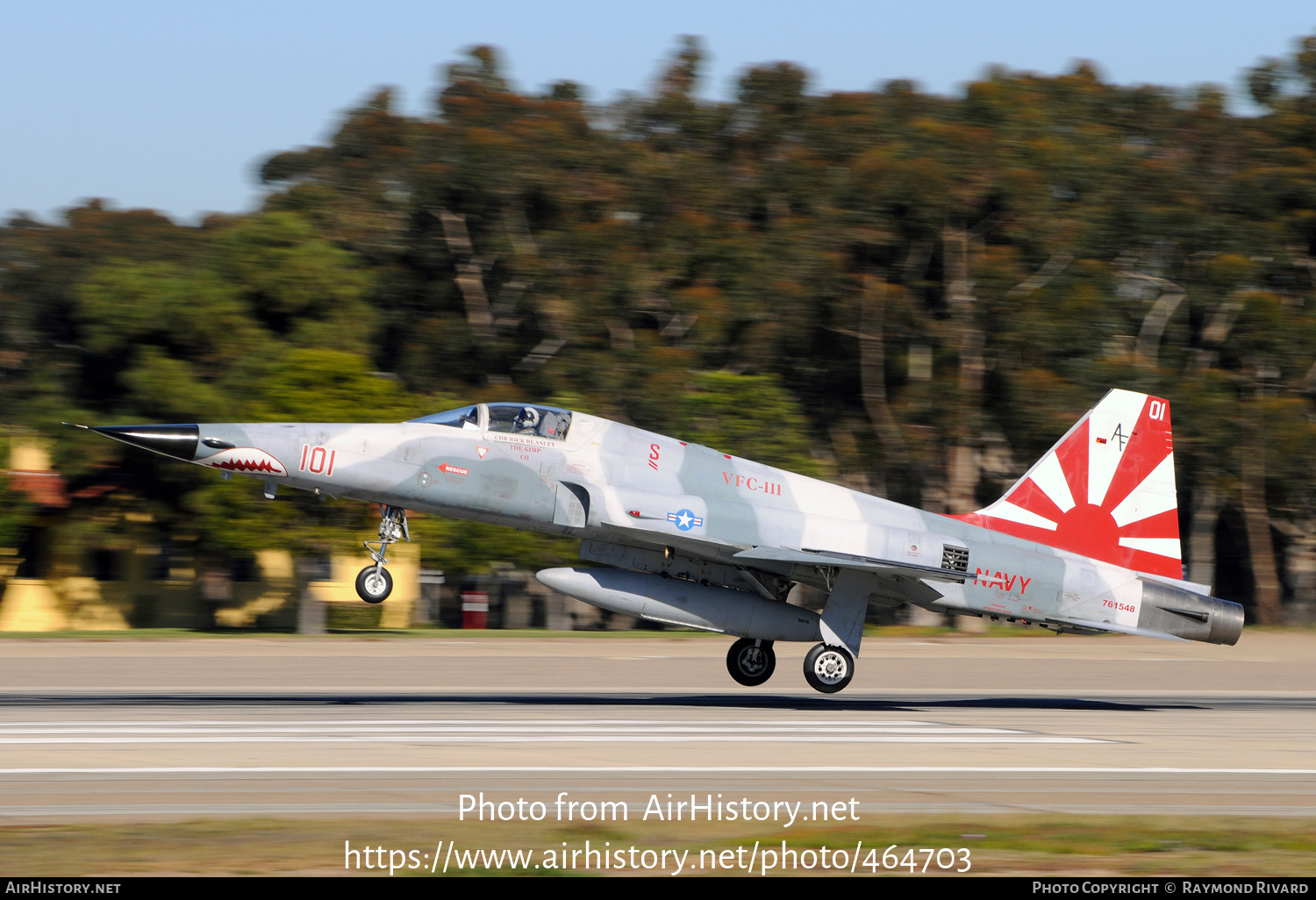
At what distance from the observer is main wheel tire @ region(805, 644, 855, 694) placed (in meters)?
18.2

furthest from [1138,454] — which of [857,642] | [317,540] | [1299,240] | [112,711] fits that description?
[1299,240]

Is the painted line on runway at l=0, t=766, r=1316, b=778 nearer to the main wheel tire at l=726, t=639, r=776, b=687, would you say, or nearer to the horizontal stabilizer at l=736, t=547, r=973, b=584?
the horizontal stabilizer at l=736, t=547, r=973, b=584

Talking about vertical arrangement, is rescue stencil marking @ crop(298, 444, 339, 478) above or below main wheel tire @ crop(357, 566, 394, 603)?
above

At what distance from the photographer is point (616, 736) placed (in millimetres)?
14273

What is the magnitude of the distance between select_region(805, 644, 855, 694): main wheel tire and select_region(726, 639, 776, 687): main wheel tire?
5.18 ft

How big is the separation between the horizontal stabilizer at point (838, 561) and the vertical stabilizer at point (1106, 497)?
2.11 m

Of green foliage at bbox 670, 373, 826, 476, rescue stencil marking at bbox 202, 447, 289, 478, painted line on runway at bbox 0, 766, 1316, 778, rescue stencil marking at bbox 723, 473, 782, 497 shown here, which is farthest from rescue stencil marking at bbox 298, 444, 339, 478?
green foliage at bbox 670, 373, 826, 476

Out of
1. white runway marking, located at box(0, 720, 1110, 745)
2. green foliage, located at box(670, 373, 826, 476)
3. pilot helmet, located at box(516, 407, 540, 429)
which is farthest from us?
green foliage, located at box(670, 373, 826, 476)

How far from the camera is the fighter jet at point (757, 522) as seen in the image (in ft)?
54.0

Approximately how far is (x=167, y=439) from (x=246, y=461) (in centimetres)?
92

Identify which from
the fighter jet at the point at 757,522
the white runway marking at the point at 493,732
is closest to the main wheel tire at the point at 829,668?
the fighter jet at the point at 757,522

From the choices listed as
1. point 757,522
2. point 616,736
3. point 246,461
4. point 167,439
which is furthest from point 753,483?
point 167,439

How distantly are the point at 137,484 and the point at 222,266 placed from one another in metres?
7.52
